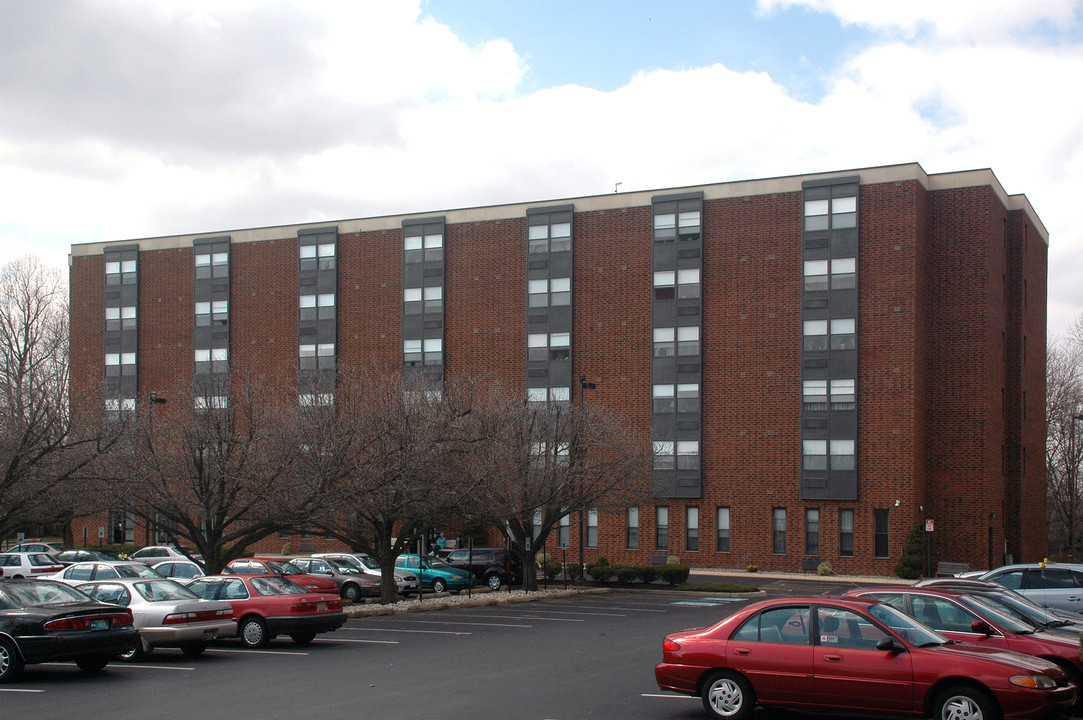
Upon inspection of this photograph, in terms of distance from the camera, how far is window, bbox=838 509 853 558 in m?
47.4

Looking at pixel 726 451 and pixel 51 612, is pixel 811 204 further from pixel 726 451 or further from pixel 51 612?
pixel 51 612

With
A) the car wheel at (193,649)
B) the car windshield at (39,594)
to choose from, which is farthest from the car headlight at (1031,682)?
the car wheel at (193,649)

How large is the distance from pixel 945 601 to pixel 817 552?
113 ft

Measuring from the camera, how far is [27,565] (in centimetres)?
3825

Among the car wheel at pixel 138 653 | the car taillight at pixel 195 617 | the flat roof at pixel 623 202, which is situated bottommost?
the car wheel at pixel 138 653

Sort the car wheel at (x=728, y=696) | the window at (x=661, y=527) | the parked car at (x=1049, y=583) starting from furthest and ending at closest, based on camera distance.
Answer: the window at (x=661, y=527) → the parked car at (x=1049, y=583) → the car wheel at (x=728, y=696)

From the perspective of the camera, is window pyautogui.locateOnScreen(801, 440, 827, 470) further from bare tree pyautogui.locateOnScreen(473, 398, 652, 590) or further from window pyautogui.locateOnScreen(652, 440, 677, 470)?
bare tree pyautogui.locateOnScreen(473, 398, 652, 590)

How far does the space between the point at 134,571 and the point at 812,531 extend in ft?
102

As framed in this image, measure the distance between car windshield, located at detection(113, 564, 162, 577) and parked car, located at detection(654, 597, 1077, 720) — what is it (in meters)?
18.3

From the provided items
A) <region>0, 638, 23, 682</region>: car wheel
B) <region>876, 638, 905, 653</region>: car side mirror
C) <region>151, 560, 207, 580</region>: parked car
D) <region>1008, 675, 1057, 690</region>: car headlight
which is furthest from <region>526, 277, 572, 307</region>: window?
<region>1008, 675, 1057, 690</region>: car headlight

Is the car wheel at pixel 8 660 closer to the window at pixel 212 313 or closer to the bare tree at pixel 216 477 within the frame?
the bare tree at pixel 216 477

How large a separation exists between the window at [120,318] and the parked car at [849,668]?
56.9 metres

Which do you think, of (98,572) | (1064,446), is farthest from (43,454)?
(1064,446)

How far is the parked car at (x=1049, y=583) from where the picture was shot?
22281mm
